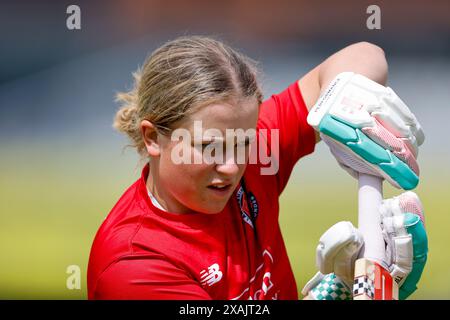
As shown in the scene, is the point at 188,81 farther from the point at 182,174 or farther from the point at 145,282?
the point at 145,282

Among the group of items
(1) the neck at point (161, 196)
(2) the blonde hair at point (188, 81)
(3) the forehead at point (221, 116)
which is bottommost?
(1) the neck at point (161, 196)

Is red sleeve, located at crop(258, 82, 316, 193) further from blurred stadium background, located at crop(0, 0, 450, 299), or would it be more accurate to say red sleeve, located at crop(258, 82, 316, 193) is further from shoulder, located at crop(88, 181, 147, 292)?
Answer: blurred stadium background, located at crop(0, 0, 450, 299)

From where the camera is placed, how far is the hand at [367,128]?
141 centimetres

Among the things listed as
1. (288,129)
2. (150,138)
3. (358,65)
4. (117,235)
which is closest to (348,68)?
(358,65)

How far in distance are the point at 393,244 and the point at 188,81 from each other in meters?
0.48

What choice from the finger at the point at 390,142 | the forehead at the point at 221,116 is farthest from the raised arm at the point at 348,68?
the forehead at the point at 221,116

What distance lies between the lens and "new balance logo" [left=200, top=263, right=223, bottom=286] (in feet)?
4.44

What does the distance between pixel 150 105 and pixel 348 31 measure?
2081 mm

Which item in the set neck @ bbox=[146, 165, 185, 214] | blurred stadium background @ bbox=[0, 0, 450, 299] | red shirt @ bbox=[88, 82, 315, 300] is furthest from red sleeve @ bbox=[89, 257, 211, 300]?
blurred stadium background @ bbox=[0, 0, 450, 299]

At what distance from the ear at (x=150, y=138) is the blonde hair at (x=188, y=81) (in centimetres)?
1

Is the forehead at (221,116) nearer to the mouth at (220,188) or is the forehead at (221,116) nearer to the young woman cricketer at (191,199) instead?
the young woman cricketer at (191,199)

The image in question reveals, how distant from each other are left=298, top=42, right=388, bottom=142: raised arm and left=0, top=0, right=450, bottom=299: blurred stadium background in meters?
1.19
